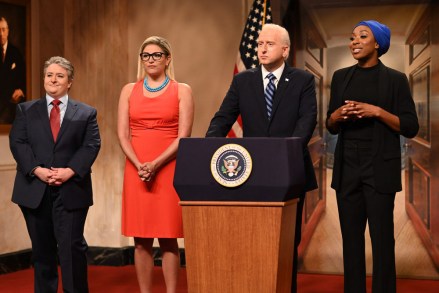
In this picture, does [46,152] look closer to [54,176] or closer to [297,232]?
[54,176]

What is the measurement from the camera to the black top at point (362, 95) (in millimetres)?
4594

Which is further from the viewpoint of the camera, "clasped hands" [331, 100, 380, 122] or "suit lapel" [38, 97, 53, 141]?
"suit lapel" [38, 97, 53, 141]

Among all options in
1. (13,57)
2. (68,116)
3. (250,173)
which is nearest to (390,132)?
(250,173)

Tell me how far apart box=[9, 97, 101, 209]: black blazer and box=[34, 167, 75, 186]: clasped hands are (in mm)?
40

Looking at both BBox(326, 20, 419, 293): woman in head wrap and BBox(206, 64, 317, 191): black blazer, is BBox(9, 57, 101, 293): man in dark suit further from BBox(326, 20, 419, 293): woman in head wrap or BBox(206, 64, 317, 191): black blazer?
BBox(326, 20, 419, 293): woman in head wrap

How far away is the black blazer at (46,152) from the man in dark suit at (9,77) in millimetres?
2280

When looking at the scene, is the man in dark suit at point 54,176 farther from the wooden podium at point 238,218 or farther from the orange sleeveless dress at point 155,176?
the wooden podium at point 238,218

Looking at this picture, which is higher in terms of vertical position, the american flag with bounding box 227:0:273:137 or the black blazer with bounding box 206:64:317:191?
the american flag with bounding box 227:0:273:137

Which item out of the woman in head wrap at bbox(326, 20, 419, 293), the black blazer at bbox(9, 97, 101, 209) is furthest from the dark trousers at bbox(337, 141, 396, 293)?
the black blazer at bbox(9, 97, 101, 209)

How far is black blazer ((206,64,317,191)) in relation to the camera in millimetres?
4391

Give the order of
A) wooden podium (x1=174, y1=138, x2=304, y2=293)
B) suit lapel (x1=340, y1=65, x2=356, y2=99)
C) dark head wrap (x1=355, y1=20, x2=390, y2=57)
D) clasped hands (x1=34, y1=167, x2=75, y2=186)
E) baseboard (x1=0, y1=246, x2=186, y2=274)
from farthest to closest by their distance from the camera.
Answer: baseboard (x1=0, y1=246, x2=186, y2=274) → clasped hands (x1=34, y1=167, x2=75, y2=186) → suit lapel (x1=340, y1=65, x2=356, y2=99) → dark head wrap (x1=355, y1=20, x2=390, y2=57) → wooden podium (x1=174, y1=138, x2=304, y2=293)

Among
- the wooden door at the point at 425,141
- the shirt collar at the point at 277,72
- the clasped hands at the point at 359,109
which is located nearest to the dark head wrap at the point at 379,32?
the clasped hands at the point at 359,109

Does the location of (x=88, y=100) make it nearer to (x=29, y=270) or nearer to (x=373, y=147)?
(x=29, y=270)

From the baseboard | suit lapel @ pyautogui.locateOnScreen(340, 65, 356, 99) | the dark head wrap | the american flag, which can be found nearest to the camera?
the dark head wrap
